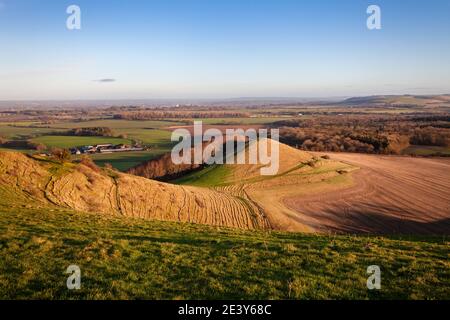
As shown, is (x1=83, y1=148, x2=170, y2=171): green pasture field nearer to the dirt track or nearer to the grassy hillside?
the dirt track

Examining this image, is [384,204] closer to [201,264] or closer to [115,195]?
[115,195]

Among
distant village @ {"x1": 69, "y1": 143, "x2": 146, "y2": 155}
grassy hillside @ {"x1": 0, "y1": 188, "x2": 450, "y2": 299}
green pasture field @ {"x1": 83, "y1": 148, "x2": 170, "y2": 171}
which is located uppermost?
grassy hillside @ {"x1": 0, "y1": 188, "x2": 450, "y2": 299}

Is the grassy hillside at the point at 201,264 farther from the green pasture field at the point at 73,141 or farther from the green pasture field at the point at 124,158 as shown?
the green pasture field at the point at 73,141

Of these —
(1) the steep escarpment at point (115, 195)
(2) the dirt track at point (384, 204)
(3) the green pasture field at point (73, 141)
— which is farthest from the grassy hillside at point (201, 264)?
(3) the green pasture field at point (73, 141)

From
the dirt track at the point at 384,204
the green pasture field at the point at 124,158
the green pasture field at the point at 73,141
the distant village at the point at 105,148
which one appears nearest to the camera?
the dirt track at the point at 384,204

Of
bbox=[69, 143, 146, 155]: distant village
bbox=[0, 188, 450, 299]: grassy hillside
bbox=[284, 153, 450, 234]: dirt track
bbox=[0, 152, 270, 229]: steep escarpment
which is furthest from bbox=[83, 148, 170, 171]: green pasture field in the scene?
bbox=[0, 188, 450, 299]: grassy hillside

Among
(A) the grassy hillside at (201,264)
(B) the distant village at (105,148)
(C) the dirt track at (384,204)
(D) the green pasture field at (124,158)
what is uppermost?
(A) the grassy hillside at (201,264)

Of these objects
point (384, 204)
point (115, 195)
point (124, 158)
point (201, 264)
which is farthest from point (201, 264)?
point (124, 158)
